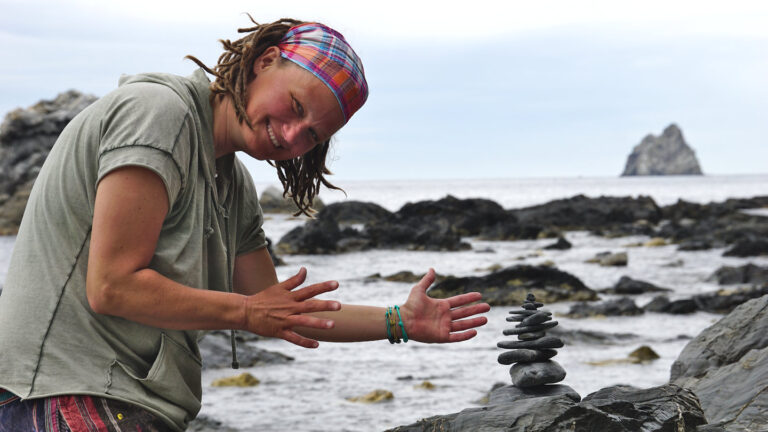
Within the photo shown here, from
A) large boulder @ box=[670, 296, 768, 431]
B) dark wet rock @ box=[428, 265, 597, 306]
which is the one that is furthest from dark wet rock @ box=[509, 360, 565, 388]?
dark wet rock @ box=[428, 265, 597, 306]

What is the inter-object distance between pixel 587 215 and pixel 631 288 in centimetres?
2101

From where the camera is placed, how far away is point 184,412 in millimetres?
2809

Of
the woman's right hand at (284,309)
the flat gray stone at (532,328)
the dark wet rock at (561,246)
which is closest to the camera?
the woman's right hand at (284,309)

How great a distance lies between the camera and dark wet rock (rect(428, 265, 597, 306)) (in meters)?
13.9

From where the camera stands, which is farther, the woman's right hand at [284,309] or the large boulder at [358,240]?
the large boulder at [358,240]

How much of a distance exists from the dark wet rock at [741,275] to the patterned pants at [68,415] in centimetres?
1492

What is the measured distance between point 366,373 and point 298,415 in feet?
5.46

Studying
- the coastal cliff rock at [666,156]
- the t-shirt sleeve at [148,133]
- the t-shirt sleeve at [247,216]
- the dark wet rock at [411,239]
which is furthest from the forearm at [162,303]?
the coastal cliff rock at [666,156]

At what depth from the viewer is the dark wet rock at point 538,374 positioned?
13.2ft

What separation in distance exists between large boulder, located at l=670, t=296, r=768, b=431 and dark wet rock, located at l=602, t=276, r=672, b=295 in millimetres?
9344

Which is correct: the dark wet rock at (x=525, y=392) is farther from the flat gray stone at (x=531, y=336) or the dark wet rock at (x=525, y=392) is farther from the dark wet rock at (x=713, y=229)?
the dark wet rock at (x=713, y=229)

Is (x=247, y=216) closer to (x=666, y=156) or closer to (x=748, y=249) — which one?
(x=748, y=249)

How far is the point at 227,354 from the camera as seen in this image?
9.52 m

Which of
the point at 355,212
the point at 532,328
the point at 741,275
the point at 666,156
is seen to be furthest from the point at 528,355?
the point at 666,156
